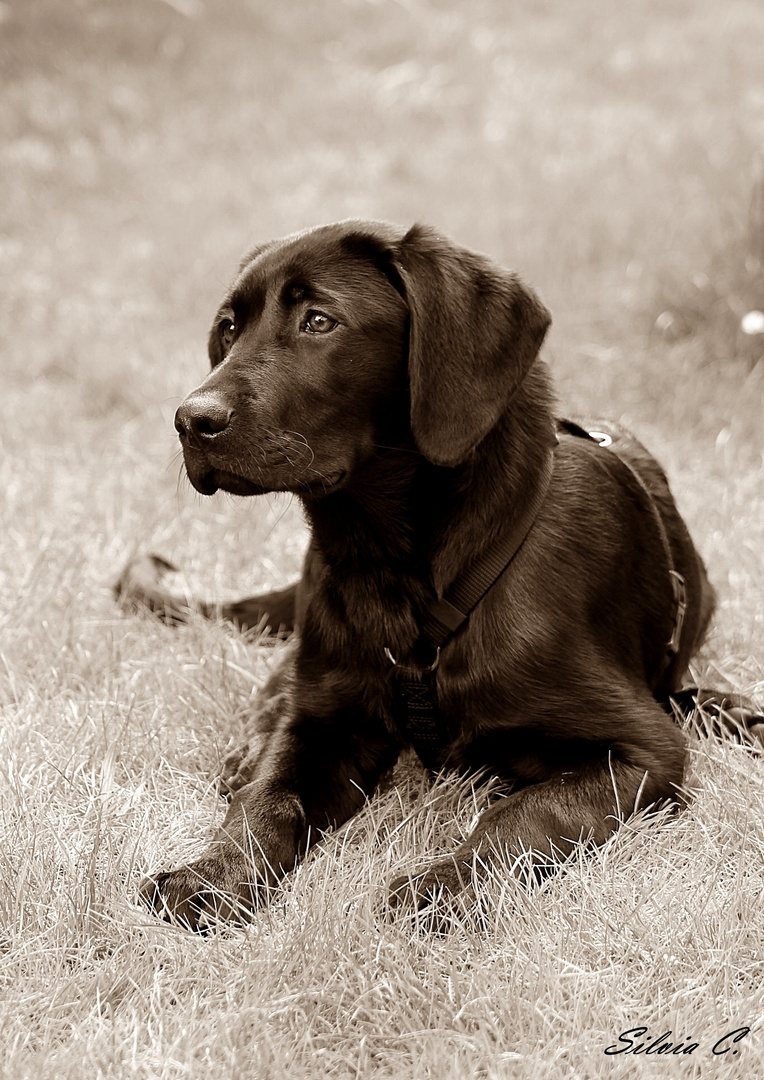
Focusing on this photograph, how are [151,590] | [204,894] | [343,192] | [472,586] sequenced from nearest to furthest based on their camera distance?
[204,894], [472,586], [151,590], [343,192]

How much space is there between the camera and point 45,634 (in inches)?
132

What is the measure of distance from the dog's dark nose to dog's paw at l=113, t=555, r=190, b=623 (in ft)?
4.21

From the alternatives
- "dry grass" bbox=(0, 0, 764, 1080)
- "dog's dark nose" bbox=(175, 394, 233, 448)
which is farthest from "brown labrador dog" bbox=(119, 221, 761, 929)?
"dry grass" bbox=(0, 0, 764, 1080)

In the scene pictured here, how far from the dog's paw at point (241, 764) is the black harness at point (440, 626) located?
14.6 inches

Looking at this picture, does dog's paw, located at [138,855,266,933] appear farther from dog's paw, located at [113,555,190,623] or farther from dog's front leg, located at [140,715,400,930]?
dog's paw, located at [113,555,190,623]

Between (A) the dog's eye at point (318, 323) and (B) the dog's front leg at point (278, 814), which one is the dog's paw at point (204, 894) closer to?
(B) the dog's front leg at point (278, 814)

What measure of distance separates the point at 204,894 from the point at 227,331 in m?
1.26

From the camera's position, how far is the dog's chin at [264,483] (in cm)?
235

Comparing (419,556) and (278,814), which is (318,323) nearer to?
(419,556)

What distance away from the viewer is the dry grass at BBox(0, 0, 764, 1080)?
190 centimetres

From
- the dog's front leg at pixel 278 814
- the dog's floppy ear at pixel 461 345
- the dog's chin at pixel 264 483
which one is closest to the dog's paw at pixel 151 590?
the dog's front leg at pixel 278 814

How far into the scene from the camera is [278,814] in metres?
2.41

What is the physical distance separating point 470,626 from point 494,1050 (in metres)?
0.91
